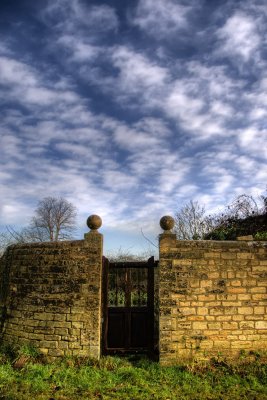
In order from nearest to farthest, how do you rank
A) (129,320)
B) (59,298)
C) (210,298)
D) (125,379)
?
(125,379), (210,298), (59,298), (129,320)

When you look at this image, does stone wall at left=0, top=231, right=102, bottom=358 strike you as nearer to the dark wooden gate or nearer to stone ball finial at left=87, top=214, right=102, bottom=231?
stone ball finial at left=87, top=214, right=102, bottom=231

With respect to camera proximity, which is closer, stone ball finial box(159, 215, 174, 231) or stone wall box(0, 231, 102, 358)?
stone wall box(0, 231, 102, 358)

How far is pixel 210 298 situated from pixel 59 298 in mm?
2959

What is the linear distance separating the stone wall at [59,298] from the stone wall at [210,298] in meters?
1.34

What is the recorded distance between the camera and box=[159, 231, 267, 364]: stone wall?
6.56 meters

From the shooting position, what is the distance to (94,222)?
23.5 feet

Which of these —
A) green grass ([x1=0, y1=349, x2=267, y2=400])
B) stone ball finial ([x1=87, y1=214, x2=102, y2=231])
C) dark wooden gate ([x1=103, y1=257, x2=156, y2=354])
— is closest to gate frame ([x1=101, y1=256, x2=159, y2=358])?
dark wooden gate ([x1=103, y1=257, x2=156, y2=354])

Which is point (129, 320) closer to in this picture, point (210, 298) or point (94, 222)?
point (210, 298)

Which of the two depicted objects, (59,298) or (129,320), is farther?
(129,320)

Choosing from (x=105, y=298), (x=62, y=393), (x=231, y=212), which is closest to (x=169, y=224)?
(x=105, y=298)

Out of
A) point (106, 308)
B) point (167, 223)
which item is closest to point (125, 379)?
point (106, 308)

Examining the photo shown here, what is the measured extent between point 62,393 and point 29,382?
70 centimetres

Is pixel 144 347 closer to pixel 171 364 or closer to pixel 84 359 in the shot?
pixel 171 364

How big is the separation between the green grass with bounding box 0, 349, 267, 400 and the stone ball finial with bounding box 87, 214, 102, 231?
250 cm
